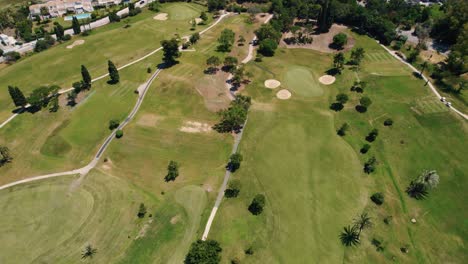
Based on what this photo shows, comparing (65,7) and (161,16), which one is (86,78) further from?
(65,7)

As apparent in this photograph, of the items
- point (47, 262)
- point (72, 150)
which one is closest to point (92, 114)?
point (72, 150)

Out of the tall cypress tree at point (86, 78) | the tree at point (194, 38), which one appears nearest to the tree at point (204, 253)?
the tall cypress tree at point (86, 78)

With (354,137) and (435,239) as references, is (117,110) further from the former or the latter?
(435,239)

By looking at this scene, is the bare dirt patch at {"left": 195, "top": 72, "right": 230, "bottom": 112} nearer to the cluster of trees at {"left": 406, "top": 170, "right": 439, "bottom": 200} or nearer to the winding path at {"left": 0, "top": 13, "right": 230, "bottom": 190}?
the winding path at {"left": 0, "top": 13, "right": 230, "bottom": 190}

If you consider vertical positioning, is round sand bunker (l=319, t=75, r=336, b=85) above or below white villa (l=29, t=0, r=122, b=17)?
below

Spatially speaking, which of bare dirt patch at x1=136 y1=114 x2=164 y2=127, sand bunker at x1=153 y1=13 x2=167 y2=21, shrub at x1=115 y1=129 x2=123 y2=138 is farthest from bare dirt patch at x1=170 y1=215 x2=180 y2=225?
sand bunker at x1=153 y1=13 x2=167 y2=21

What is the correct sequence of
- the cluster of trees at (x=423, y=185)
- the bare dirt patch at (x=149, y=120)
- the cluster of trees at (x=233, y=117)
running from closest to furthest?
the cluster of trees at (x=423, y=185) < the cluster of trees at (x=233, y=117) < the bare dirt patch at (x=149, y=120)

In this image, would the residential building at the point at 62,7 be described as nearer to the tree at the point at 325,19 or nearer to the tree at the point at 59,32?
the tree at the point at 59,32
